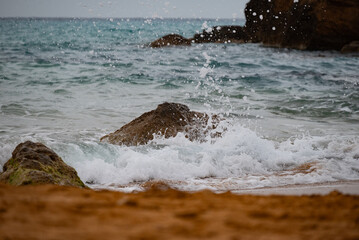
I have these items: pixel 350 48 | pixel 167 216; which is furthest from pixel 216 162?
pixel 350 48

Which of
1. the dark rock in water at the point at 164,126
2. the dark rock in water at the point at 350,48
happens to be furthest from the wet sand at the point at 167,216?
the dark rock in water at the point at 350,48

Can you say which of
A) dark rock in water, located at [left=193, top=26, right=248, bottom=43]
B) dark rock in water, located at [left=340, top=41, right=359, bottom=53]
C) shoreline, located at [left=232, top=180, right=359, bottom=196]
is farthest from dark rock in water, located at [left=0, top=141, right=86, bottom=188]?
dark rock in water, located at [left=193, top=26, right=248, bottom=43]

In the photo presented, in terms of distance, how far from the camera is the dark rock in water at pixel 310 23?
2447 cm

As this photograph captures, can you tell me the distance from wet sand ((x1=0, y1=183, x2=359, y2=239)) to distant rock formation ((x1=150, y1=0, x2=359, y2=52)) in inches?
961

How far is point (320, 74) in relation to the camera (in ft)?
53.2

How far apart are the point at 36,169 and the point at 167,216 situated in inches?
87.2

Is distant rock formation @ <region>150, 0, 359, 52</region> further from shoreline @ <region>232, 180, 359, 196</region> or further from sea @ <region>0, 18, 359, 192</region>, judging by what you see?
shoreline @ <region>232, 180, 359, 196</region>

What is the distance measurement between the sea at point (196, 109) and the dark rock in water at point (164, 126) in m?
0.15

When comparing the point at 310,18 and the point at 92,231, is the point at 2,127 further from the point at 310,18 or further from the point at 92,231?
the point at 310,18

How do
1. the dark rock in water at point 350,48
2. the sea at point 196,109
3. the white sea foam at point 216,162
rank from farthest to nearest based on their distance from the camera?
the dark rock in water at point 350,48 < the sea at point 196,109 < the white sea foam at point 216,162

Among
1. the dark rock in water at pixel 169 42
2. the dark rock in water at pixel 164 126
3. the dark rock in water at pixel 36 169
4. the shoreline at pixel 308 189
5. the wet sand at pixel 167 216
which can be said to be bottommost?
the shoreline at pixel 308 189

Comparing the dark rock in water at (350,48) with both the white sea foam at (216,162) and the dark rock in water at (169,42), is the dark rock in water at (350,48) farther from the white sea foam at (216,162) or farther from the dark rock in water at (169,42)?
the white sea foam at (216,162)

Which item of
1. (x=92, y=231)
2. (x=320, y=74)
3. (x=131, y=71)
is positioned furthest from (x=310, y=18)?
(x=92, y=231)

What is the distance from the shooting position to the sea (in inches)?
221
